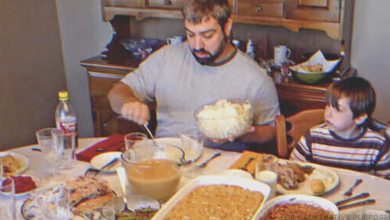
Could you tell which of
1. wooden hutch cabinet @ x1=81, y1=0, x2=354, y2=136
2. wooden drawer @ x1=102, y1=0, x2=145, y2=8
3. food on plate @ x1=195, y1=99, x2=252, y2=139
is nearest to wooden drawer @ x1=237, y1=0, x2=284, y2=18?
wooden hutch cabinet @ x1=81, y1=0, x2=354, y2=136

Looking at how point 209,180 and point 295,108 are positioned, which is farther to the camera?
point 295,108

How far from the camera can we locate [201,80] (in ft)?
7.80

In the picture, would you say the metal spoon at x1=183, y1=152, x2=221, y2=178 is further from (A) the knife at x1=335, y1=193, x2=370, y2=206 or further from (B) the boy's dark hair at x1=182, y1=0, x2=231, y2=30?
(B) the boy's dark hair at x1=182, y1=0, x2=231, y2=30

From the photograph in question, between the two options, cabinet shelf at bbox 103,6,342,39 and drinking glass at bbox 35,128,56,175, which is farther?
cabinet shelf at bbox 103,6,342,39

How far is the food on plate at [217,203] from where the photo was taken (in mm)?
1438

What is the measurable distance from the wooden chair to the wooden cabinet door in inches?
28.1

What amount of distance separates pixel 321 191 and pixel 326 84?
1230 mm

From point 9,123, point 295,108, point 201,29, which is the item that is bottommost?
point 9,123

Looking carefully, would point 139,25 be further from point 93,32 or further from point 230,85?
point 230,85

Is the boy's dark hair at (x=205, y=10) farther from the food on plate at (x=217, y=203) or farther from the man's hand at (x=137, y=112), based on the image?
the food on plate at (x=217, y=203)

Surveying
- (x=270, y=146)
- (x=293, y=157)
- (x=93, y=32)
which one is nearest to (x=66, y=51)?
(x=93, y=32)

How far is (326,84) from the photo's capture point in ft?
9.07

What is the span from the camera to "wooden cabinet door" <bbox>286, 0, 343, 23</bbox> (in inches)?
104

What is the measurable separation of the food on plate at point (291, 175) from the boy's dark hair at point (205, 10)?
0.79 meters
